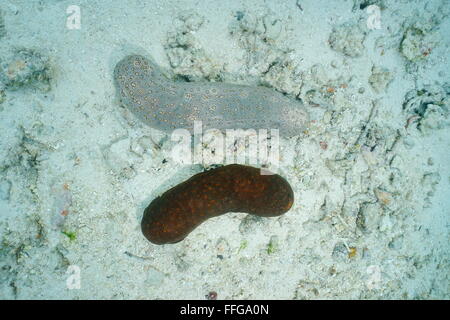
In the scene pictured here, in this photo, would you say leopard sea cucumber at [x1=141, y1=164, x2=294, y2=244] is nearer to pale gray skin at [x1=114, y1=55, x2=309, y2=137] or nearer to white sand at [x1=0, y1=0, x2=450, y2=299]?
white sand at [x1=0, y1=0, x2=450, y2=299]

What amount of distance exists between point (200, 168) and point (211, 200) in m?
0.56

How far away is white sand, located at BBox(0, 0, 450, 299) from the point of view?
3.28 metres

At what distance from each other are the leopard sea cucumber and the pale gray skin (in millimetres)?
571

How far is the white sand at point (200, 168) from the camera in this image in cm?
328

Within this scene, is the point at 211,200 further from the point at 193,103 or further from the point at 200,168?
the point at 193,103

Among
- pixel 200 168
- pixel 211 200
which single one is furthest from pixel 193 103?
pixel 211 200

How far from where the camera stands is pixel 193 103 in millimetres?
3199

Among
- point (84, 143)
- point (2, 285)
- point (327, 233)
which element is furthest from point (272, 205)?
point (2, 285)

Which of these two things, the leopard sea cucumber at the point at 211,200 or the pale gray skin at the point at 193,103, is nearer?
the leopard sea cucumber at the point at 211,200

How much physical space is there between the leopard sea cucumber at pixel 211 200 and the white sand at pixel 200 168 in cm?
40

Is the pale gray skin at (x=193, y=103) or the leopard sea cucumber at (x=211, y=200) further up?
the pale gray skin at (x=193, y=103)

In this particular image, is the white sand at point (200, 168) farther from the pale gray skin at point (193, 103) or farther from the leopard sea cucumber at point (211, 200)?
the leopard sea cucumber at point (211, 200)

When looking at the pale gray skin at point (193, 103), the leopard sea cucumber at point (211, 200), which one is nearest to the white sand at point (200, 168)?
the pale gray skin at point (193, 103)

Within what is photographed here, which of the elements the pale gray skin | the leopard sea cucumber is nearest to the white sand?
the pale gray skin
